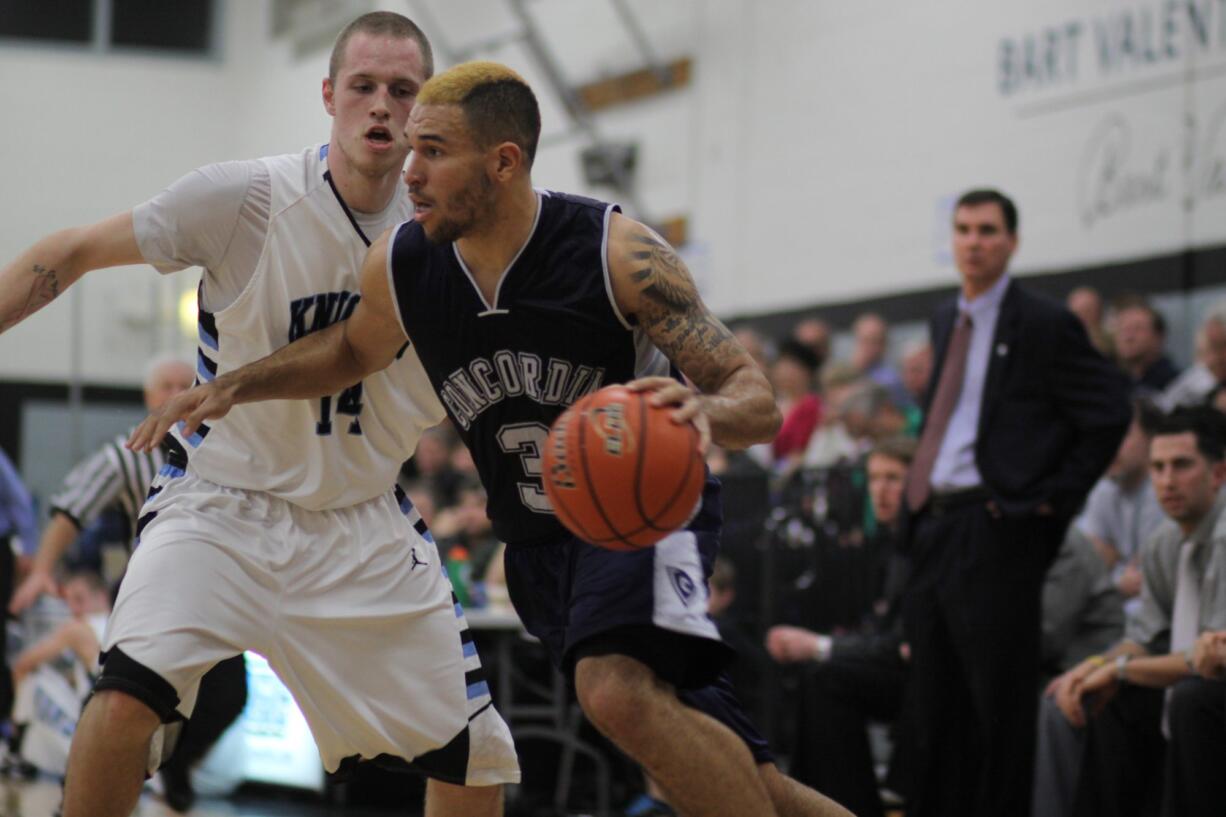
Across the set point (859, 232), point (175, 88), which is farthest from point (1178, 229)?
point (175, 88)

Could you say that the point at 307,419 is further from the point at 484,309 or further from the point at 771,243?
the point at 771,243

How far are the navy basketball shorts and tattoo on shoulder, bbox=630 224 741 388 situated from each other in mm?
481

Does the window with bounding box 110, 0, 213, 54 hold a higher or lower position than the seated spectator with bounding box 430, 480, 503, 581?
higher

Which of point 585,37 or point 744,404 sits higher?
point 585,37

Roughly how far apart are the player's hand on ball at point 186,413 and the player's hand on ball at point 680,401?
1.25m

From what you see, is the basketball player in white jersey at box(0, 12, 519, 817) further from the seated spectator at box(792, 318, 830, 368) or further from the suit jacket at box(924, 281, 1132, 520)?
the seated spectator at box(792, 318, 830, 368)

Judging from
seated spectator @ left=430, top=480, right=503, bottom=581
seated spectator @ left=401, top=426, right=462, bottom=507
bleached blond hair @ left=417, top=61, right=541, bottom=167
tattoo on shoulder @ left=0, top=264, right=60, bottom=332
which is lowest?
seated spectator @ left=430, top=480, right=503, bottom=581

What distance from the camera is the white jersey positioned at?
4777 millimetres

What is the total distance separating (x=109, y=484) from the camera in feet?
26.6

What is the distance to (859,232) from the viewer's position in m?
13.9

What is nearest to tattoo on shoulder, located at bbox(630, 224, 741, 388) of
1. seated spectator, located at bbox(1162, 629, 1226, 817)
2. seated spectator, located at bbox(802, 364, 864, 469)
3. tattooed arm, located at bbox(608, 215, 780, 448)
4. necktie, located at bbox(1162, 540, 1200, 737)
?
tattooed arm, located at bbox(608, 215, 780, 448)

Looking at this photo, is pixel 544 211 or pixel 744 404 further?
pixel 544 211

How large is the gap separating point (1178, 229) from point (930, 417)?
4.52 metres

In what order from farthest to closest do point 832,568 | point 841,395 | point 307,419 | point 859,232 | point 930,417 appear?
point 859,232, point 841,395, point 832,568, point 930,417, point 307,419
